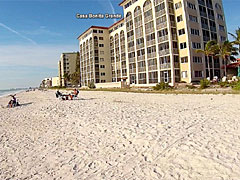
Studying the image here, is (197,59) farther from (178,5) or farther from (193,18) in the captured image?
(178,5)

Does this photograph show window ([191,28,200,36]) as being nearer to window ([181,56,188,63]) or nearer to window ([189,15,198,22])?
window ([189,15,198,22])

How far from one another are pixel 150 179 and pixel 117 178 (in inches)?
31.4

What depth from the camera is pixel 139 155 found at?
17.0ft

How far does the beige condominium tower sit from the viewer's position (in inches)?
1251

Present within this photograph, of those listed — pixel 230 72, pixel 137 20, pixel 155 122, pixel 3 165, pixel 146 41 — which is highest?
pixel 137 20

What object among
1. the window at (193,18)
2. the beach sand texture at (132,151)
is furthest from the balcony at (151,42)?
the beach sand texture at (132,151)

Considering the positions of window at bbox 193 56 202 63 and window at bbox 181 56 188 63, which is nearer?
window at bbox 181 56 188 63

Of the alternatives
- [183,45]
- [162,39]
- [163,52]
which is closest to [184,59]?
[183,45]

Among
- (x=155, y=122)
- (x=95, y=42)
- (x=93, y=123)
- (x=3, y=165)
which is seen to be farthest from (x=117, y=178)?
(x=95, y=42)

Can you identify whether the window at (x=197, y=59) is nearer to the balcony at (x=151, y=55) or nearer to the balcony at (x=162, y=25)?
the balcony at (x=151, y=55)

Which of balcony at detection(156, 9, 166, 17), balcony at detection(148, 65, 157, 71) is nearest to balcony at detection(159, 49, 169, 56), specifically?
balcony at detection(148, 65, 157, 71)

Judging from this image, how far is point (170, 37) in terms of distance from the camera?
1268 inches

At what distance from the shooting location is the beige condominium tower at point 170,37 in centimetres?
3178

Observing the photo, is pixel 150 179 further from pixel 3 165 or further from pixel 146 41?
pixel 146 41
